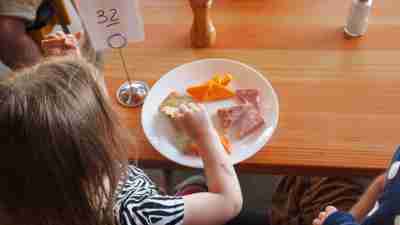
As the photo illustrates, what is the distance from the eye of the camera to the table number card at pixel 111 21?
91 centimetres

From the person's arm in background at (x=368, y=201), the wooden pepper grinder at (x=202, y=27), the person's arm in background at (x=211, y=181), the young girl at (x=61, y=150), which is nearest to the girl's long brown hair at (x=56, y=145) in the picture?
the young girl at (x=61, y=150)

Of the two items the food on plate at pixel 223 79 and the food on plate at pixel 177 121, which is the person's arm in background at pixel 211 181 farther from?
the food on plate at pixel 223 79

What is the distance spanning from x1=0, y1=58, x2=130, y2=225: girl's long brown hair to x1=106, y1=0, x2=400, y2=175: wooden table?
0.81ft

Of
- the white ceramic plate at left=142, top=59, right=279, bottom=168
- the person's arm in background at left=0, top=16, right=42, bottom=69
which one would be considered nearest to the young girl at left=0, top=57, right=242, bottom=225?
the white ceramic plate at left=142, top=59, right=279, bottom=168

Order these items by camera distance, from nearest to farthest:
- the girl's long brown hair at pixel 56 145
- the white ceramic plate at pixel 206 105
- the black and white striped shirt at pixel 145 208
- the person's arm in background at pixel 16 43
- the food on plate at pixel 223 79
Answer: the girl's long brown hair at pixel 56 145
the black and white striped shirt at pixel 145 208
the white ceramic plate at pixel 206 105
the food on plate at pixel 223 79
the person's arm in background at pixel 16 43

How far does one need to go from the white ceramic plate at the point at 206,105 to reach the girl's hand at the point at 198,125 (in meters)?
0.05

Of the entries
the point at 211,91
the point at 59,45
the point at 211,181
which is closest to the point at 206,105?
the point at 211,91

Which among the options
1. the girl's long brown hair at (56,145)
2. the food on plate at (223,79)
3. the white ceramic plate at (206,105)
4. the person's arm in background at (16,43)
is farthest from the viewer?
the person's arm in background at (16,43)

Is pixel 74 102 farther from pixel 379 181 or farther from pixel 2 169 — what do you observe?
pixel 379 181

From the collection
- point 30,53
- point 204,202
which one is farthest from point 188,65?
point 30,53

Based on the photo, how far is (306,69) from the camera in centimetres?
108

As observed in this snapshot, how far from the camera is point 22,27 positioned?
143cm

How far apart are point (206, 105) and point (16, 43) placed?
0.72 meters

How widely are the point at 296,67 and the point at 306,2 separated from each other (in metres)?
0.24
